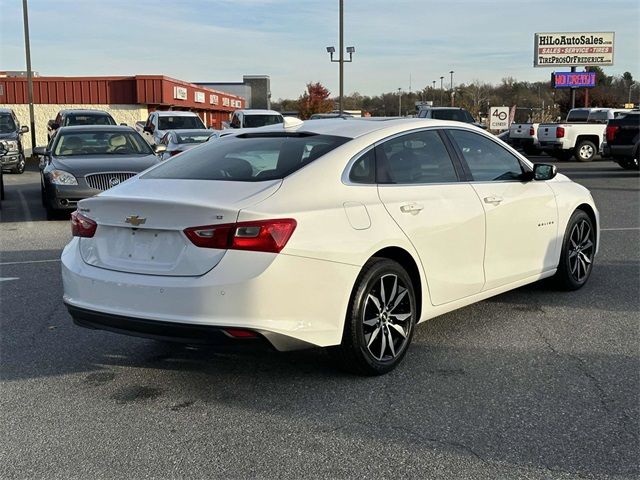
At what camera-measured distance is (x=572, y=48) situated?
146 ft

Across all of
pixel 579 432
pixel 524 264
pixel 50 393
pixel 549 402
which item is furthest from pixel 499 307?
pixel 50 393

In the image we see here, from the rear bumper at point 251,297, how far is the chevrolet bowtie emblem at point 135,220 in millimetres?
293

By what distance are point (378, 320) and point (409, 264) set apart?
480 millimetres

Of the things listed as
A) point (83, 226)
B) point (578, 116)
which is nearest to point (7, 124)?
point (83, 226)

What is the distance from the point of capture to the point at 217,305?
12.5 ft

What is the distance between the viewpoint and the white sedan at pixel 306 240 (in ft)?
12.5

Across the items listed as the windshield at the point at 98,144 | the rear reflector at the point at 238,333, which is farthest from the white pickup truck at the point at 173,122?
the rear reflector at the point at 238,333

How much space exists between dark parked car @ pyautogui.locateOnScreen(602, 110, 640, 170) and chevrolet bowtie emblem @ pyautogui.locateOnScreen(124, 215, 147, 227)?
59.0 ft

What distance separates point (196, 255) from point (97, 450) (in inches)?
43.3

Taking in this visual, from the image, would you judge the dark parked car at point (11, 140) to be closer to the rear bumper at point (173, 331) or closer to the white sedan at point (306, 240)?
the white sedan at point (306, 240)

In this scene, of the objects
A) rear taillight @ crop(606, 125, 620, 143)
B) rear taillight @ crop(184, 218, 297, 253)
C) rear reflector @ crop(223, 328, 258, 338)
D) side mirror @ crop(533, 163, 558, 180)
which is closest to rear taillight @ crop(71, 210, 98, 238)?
rear taillight @ crop(184, 218, 297, 253)

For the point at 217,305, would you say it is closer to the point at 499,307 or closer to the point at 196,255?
the point at 196,255

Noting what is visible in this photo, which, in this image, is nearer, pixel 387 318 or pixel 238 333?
pixel 238 333

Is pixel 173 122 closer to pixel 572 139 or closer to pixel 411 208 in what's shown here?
pixel 572 139
